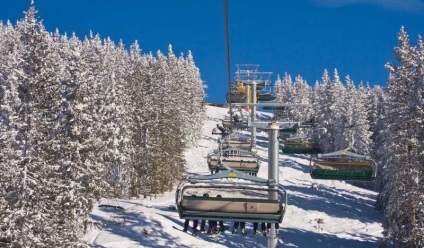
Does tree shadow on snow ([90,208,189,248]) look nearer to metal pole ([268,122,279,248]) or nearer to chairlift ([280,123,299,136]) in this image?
chairlift ([280,123,299,136])

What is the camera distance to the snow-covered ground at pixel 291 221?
36.3 metres

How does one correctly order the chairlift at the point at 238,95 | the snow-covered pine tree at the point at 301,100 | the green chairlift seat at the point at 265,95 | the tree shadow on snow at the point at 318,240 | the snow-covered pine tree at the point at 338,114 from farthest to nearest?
1. the snow-covered pine tree at the point at 301,100
2. the snow-covered pine tree at the point at 338,114
3. the tree shadow on snow at the point at 318,240
4. the green chairlift seat at the point at 265,95
5. the chairlift at the point at 238,95

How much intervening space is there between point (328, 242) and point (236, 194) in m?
33.2

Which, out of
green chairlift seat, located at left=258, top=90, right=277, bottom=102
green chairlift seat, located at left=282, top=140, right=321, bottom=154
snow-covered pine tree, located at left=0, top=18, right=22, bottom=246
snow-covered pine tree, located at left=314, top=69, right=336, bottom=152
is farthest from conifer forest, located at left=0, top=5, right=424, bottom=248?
snow-covered pine tree, located at left=314, top=69, right=336, bottom=152

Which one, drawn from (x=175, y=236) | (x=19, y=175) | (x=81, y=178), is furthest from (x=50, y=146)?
(x=175, y=236)

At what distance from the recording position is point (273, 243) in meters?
14.0

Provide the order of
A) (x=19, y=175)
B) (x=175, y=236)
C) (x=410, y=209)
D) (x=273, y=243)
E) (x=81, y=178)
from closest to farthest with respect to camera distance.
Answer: (x=273, y=243)
(x=19, y=175)
(x=81, y=178)
(x=410, y=209)
(x=175, y=236)

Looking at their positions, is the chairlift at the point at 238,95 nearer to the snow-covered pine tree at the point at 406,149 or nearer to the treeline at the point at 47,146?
the treeline at the point at 47,146

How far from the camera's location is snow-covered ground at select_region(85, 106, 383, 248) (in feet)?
119

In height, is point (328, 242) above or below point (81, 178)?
below

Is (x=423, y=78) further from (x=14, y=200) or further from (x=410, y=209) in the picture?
(x=14, y=200)

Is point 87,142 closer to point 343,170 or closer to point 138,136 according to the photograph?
point 343,170

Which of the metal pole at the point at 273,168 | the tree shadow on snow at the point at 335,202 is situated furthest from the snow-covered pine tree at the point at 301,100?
the metal pole at the point at 273,168

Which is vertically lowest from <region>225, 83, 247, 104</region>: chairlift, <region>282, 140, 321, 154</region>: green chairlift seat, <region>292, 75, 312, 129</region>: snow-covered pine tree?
<region>282, 140, 321, 154</region>: green chairlift seat
